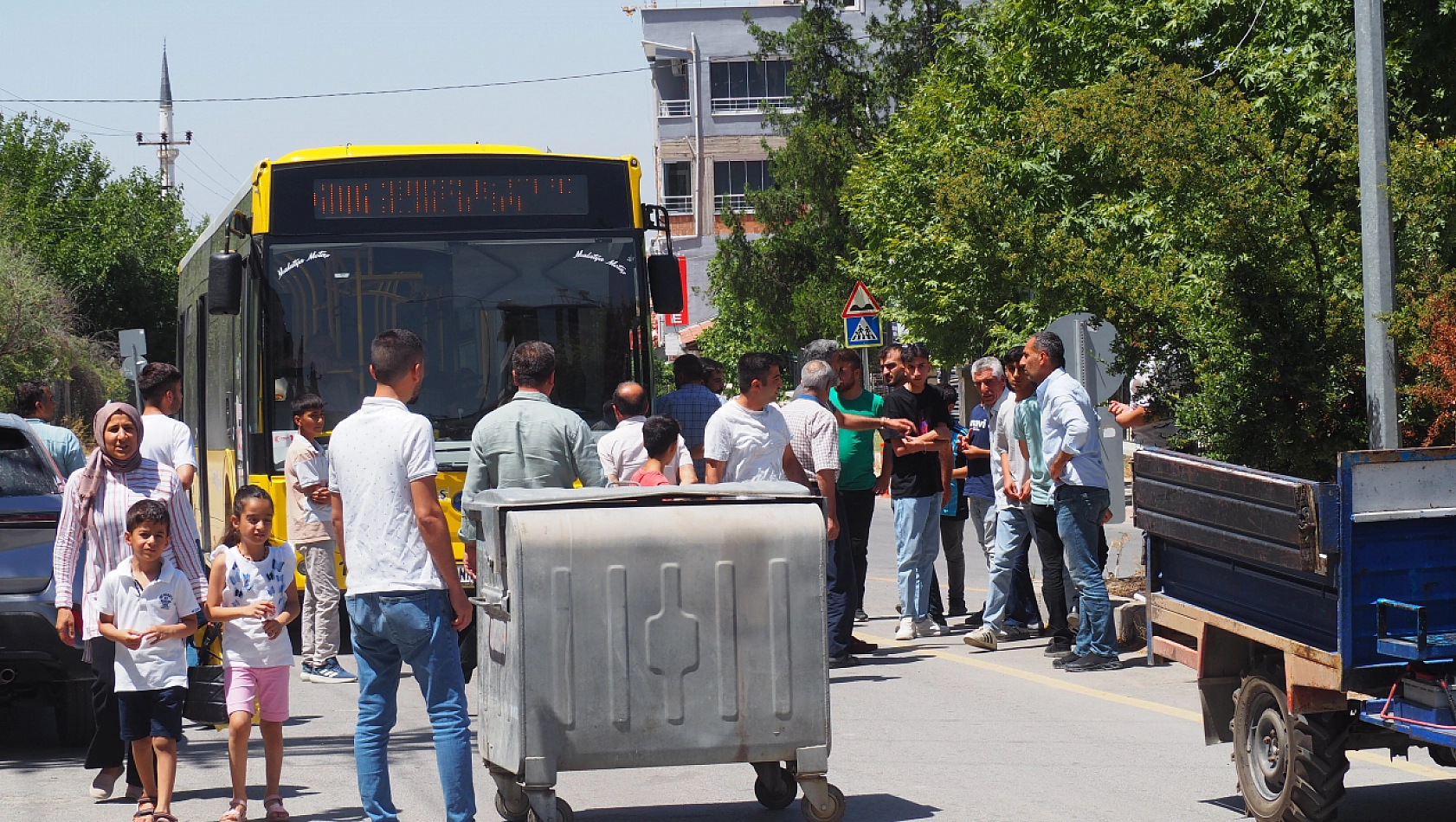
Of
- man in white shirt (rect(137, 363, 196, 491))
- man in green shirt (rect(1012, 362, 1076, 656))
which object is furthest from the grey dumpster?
man in green shirt (rect(1012, 362, 1076, 656))

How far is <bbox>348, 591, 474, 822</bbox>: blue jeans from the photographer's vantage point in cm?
564

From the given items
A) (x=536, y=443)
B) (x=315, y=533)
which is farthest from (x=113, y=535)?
(x=315, y=533)

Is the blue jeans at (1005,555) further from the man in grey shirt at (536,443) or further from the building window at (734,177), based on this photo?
the building window at (734,177)

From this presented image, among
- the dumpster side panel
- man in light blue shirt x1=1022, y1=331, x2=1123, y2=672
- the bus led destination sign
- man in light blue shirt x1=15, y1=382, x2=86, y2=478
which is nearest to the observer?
the dumpster side panel

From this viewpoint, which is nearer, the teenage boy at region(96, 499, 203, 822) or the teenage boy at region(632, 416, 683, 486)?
the teenage boy at region(96, 499, 203, 822)

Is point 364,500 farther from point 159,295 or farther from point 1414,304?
point 159,295

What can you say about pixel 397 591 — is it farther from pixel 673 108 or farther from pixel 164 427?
pixel 673 108

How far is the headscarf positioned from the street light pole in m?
7.03

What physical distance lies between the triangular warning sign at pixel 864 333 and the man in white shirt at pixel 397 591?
15.9m

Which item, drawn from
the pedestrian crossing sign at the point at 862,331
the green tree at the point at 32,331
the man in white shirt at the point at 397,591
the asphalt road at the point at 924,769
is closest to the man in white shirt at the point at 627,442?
the asphalt road at the point at 924,769

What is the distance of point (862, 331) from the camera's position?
21.5m

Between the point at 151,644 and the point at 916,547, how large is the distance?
5620 millimetres

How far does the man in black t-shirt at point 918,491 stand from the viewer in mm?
10867

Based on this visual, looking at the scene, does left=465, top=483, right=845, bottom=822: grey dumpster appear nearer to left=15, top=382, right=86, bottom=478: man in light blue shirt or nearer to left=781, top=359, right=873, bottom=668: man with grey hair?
left=781, top=359, right=873, bottom=668: man with grey hair
